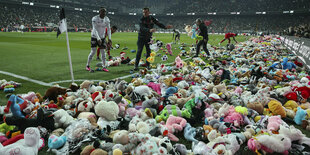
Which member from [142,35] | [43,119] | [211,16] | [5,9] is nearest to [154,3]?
[211,16]

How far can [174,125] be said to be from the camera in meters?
2.33

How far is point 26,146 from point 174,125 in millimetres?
1563

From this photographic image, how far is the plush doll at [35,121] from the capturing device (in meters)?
2.15

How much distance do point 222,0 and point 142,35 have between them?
5444cm

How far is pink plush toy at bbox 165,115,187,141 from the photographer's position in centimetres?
218

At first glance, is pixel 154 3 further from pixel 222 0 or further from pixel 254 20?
pixel 254 20

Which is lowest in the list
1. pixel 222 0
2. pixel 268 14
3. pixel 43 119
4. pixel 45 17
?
pixel 43 119

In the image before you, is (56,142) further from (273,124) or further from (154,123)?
(273,124)

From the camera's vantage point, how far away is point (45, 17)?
4225 centimetres

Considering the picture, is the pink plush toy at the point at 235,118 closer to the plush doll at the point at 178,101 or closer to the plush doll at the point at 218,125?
the plush doll at the point at 218,125

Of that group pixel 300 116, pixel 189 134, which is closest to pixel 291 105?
pixel 300 116

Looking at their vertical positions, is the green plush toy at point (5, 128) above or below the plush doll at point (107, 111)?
below

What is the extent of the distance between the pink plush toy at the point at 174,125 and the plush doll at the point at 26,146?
137 centimetres

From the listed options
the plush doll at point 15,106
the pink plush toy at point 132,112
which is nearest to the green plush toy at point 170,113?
the pink plush toy at point 132,112
